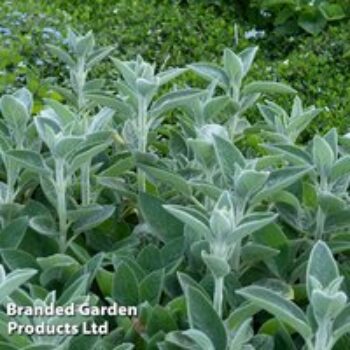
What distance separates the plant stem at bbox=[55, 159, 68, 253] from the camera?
1.78 m

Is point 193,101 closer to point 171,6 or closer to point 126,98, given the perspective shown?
point 126,98

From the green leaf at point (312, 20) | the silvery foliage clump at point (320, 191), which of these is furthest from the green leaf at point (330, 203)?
the green leaf at point (312, 20)

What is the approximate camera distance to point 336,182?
184 centimetres

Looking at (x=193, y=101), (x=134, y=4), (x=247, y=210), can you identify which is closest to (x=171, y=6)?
(x=134, y=4)

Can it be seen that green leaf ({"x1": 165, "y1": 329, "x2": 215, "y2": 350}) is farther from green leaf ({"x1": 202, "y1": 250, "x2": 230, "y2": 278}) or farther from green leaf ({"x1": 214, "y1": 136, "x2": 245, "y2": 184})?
green leaf ({"x1": 214, "y1": 136, "x2": 245, "y2": 184})

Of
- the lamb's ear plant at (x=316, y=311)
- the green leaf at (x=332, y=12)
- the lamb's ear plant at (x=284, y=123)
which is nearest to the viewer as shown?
the lamb's ear plant at (x=316, y=311)

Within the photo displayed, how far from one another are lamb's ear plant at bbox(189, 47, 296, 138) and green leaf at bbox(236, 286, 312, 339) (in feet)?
2.33

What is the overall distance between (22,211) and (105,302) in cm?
28

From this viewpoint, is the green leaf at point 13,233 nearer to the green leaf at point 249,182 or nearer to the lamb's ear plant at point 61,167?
the lamb's ear plant at point 61,167

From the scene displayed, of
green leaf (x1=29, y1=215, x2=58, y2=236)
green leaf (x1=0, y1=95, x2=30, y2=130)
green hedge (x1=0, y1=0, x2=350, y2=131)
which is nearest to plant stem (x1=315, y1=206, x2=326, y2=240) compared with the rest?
green leaf (x1=29, y1=215, x2=58, y2=236)

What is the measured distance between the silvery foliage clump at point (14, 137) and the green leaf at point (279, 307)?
1.89 ft

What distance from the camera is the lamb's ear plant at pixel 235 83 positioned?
6.80ft

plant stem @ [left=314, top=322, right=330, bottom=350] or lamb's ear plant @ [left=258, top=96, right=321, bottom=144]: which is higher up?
lamb's ear plant @ [left=258, top=96, right=321, bottom=144]

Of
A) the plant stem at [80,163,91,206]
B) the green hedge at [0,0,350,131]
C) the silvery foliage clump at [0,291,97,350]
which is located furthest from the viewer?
the green hedge at [0,0,350,131]
